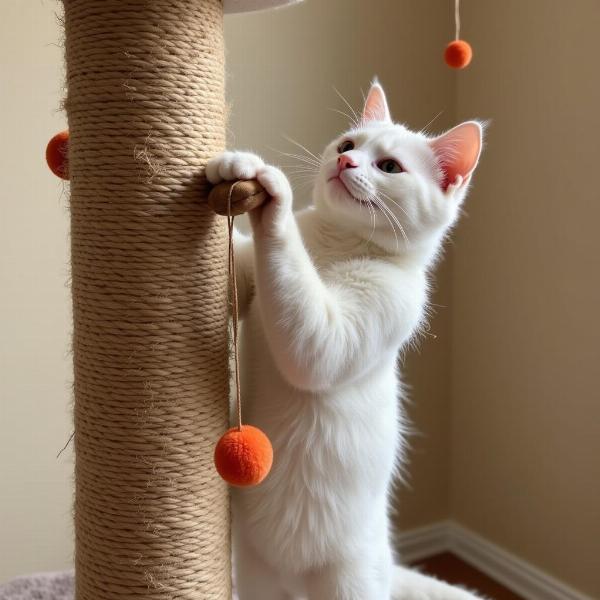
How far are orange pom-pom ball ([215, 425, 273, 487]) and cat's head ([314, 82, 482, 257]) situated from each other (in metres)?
0.34

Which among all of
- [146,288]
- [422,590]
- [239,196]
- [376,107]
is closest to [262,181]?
[239,196]

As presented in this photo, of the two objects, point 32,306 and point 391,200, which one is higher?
point 391,200

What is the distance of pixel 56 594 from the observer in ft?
4.31

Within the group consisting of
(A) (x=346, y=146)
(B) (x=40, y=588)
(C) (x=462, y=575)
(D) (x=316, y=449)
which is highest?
(A) (x=346, y=146)

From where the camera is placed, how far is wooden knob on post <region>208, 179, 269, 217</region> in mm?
735

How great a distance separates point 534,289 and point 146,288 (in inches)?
47.7

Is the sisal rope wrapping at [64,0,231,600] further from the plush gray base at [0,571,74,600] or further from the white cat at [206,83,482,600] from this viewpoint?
the plush gray base at [0,571,74,600]

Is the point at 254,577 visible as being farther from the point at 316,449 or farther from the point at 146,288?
the point at 146,288

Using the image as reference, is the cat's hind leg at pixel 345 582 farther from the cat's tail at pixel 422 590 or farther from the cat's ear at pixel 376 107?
the cat's ear at pixel 376 107

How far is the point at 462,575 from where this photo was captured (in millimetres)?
1979

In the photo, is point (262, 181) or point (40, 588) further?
point (40, 588)

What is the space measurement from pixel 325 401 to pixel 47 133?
0.91m

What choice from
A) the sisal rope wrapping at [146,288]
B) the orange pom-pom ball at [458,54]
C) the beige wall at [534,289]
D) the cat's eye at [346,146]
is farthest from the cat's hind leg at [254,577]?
the beige wall at [534,289]

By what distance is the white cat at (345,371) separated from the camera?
0.86m
